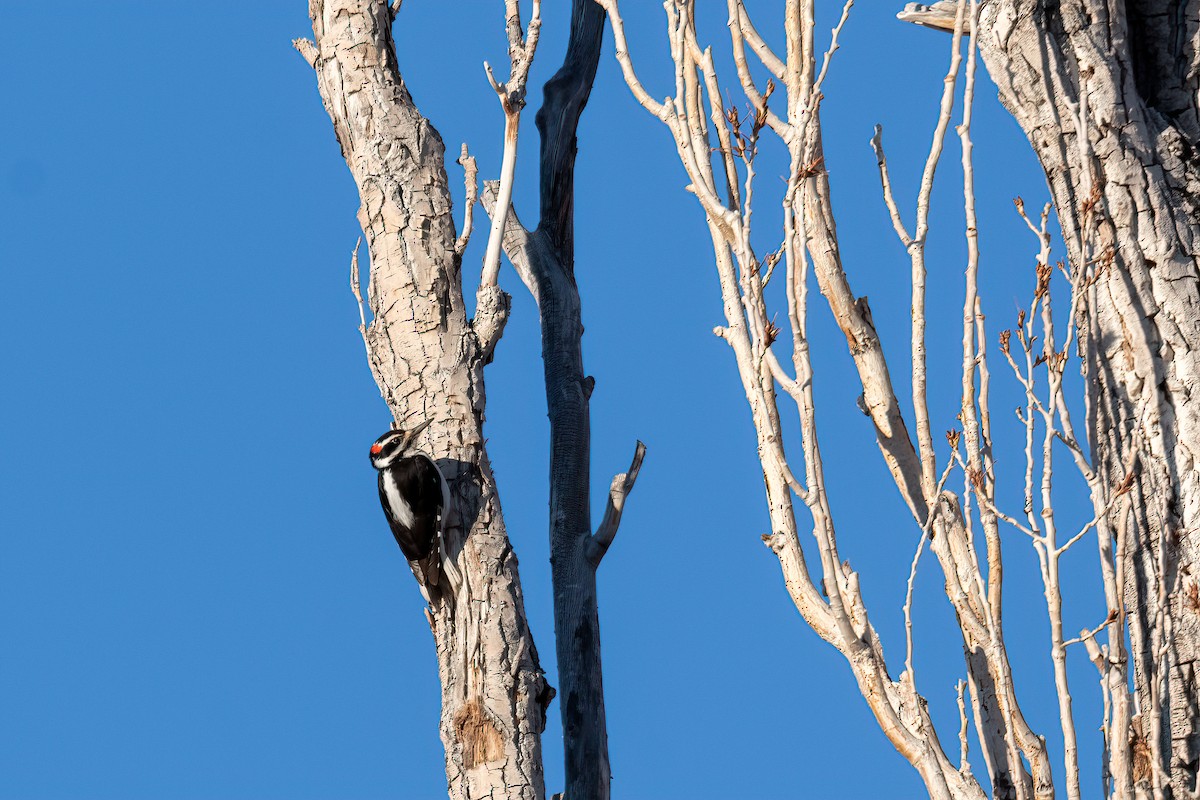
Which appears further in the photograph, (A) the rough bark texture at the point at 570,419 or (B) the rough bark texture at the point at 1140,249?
(A) the rough bark texture at the point at 570,419

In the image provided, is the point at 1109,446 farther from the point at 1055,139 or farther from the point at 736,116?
the point at 736,116

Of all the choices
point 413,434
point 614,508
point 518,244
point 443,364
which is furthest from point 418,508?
point 518,244

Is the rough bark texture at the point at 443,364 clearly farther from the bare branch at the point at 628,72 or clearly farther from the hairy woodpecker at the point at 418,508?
the bare branch at the point at 628,72

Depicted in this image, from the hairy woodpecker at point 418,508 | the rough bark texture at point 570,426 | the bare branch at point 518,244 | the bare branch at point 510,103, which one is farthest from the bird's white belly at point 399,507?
the bare branch at point 518,244

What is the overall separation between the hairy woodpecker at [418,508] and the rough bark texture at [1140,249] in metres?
1.95

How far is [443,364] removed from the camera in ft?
14.2

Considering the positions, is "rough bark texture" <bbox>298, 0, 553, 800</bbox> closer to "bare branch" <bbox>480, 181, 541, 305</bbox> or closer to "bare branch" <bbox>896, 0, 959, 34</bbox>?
"bare branch" <bbox>480, 181, 541, 305</bbox>

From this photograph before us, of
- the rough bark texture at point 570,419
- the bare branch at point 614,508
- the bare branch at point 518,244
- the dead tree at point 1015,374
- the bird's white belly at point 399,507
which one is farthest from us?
the bare branch at point 518,244

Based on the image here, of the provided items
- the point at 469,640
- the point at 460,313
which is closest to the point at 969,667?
the point at 469,640

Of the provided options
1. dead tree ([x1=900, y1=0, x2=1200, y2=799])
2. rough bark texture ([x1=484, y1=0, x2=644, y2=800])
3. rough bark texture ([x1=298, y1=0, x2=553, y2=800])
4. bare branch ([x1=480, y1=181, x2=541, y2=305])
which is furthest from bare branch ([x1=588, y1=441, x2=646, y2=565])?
dead tree ([x1=900, y1=0, x2=1200, y2=799])

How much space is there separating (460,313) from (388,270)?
0.94 feet

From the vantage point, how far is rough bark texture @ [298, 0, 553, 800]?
13.3 ft

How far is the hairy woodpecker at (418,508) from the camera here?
405 cm

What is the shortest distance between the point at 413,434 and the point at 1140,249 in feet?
7.45
